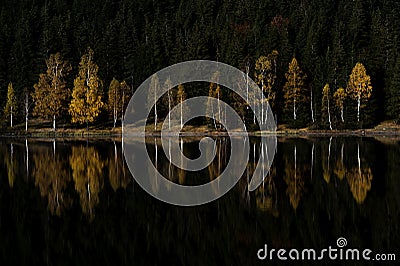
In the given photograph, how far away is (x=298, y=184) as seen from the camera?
65.9 feet

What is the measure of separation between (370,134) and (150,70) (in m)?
43.3

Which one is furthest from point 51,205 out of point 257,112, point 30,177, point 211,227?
point 257,112

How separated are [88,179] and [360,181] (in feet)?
39.7

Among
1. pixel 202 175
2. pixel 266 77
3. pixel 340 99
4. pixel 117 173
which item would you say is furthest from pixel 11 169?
pixel 340 99

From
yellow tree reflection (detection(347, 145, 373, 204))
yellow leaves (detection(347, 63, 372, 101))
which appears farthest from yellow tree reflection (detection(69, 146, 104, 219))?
yellow leaves (detection(347, 63, 372, 101))

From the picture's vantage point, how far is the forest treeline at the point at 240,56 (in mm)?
71775

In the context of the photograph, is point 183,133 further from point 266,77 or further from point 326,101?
point 326,101

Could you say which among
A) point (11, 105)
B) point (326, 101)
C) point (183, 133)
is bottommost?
point (183, 133)

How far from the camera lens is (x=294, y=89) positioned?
242 feet

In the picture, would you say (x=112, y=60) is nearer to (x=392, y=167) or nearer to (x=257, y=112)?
(x=257, y=112)

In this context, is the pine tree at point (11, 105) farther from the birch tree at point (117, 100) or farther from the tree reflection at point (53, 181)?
the tree reflection at point (53, 181)

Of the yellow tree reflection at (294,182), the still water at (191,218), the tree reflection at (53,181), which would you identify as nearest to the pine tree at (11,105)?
the tree reflection at (53,181)

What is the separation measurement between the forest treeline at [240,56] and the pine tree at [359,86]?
142 millimetres

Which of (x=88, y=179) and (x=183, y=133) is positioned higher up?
(x=183, y=133)
